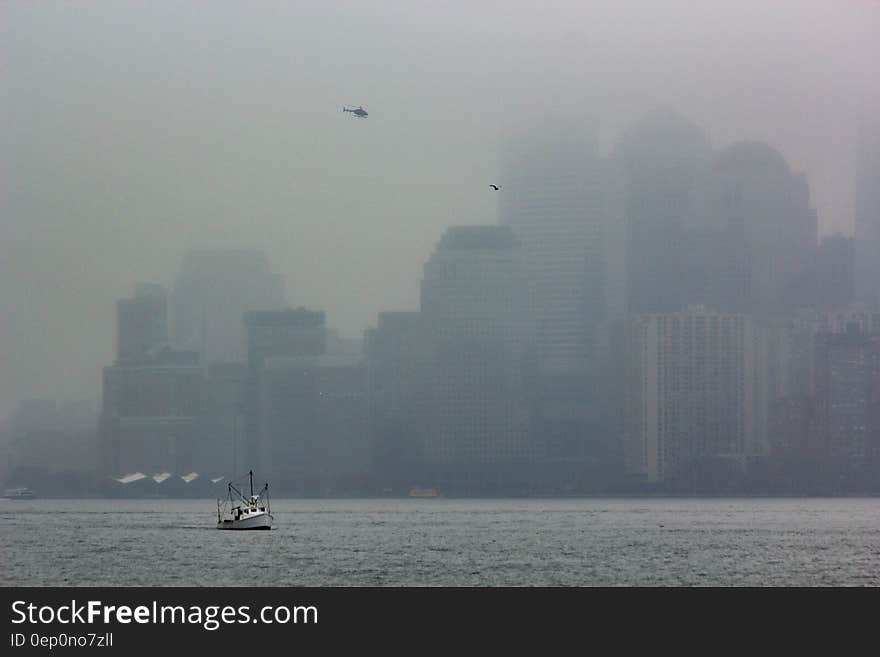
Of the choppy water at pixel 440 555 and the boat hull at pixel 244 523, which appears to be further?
the boat hull at pixel 244 523

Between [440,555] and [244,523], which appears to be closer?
[440,555]

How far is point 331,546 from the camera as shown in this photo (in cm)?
12762

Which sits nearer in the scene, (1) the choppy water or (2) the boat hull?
(1) the choppy water

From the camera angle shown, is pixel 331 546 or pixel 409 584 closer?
pixel 409 584
